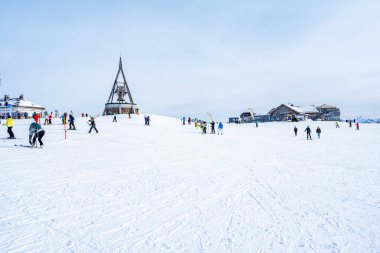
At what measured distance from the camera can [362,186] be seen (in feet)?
24.7

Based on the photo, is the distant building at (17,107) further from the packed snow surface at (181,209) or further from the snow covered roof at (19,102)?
the packed snow surface at (181,209)

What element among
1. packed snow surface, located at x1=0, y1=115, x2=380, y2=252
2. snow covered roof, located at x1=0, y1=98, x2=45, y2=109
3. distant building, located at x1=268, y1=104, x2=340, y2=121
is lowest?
packed snow surface, located at x1=0, y1=115, x2=380, y2=252

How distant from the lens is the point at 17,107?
51906 mm

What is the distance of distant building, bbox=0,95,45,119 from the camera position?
50.3 meters

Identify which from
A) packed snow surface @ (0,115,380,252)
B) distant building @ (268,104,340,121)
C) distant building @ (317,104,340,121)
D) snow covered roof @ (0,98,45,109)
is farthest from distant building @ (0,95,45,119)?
distant building @ (317,104,340,121)

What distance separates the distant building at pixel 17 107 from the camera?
50.3m

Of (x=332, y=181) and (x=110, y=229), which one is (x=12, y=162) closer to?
(x=110, y=229)

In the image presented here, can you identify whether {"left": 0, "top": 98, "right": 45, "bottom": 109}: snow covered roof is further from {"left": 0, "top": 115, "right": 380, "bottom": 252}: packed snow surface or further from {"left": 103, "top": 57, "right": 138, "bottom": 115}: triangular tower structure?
{"left": 0, "top": 115, "right": 380, "bottom": 252}: packed snow surface

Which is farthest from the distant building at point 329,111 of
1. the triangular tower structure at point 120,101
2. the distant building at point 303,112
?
the triangular tower structure at point 120,101

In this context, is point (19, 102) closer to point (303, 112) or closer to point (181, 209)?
point (181, 209)

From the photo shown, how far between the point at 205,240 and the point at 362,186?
6.02 metres

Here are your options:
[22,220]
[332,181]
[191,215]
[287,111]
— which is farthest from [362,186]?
[287,111]

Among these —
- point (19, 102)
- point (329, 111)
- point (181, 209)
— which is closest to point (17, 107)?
point (19, 102)

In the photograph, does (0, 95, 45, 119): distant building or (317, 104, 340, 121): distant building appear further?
(317, 104, 340, 121): distant building
